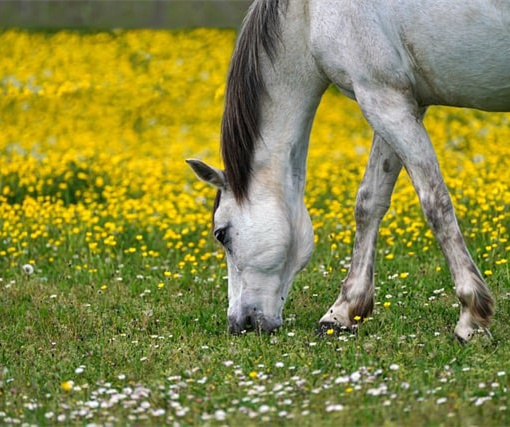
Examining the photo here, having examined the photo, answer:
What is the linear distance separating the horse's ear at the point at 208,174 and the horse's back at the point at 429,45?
2.99 feet

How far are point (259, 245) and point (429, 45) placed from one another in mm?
1427

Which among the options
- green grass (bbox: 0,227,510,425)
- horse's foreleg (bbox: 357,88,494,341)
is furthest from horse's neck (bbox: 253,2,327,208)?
green grass (bbox: 0,227,510,425)

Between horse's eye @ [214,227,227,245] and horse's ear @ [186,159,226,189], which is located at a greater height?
horse's ear @ [186,159,226,189]

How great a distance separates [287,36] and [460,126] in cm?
677

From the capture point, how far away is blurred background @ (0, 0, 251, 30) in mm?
17656

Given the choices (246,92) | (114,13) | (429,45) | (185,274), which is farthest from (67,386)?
(114,13)

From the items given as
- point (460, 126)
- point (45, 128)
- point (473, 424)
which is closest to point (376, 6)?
point (473, 424)

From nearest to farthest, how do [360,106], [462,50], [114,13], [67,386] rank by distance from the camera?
[67,386]
[462,50]
[360,106]
[114,13]

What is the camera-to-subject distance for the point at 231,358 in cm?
580

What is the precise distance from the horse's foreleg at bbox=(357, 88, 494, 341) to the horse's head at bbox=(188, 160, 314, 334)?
817 millimetres

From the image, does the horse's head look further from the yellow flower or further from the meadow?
the yellow flower

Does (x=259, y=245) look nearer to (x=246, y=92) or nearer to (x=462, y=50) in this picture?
(x=246, y=92)

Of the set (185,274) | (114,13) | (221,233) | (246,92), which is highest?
(246,92)

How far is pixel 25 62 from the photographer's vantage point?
15883 millimetres
